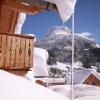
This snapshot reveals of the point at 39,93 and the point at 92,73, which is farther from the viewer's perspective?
the point at 92,73

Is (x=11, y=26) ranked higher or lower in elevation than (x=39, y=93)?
higher

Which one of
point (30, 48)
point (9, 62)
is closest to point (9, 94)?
point (9, 62)

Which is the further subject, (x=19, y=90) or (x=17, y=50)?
(x=17, y=50)

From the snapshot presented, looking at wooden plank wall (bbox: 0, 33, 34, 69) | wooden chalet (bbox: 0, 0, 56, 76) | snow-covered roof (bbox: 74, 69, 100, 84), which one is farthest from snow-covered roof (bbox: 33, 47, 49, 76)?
wooden plank wall (bbox: 0, 33, 34, 69)

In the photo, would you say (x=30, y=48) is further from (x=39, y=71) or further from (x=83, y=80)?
(x=83, y=80)

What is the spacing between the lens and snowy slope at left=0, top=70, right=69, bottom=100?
2.00 metres

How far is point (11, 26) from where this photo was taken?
11.2 meters

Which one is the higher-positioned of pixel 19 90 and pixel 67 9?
pixel 67 9

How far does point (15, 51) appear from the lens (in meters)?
7.43

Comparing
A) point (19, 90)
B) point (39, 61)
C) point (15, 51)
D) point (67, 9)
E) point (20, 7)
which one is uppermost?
point (20, 7)

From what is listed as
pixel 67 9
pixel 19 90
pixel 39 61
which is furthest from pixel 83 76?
pixel 19 90

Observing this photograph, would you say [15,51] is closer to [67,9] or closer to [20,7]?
[67,9]

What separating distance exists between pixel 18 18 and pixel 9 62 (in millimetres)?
4266

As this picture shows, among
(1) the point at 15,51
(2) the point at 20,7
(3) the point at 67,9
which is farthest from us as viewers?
(2) the point at 20,7
